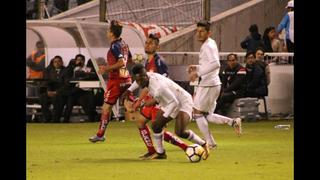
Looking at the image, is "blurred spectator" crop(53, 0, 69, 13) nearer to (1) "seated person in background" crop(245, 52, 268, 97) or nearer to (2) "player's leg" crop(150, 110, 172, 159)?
(1) "seated person in background" crop(245, 52, 268, 97)

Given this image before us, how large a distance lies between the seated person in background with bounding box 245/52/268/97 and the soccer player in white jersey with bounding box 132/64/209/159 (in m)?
11.0

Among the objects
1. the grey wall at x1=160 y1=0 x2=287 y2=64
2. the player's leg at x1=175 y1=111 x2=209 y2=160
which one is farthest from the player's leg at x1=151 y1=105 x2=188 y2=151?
the grey wall at x1=160 y1=0 x2=287 y2=64

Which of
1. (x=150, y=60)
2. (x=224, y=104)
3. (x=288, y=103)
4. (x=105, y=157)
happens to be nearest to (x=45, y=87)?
(x=224, y=104)

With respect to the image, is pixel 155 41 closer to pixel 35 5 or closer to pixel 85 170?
pixel 85 170

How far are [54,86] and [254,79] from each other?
5.09 metres

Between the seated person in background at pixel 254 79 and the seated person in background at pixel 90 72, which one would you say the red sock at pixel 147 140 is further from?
the seated person in background at pixel 254 79

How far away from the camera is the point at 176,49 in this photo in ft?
107

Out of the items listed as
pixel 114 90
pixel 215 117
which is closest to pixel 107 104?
pixel 114 90

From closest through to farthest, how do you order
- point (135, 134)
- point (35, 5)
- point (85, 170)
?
1. point (85, 170)
2. point (135, 134)
3. point (35, 5)

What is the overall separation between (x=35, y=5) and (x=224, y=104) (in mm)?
10177

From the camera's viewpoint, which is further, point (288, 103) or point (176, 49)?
point (176, 49)

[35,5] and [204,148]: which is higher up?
[35,5]

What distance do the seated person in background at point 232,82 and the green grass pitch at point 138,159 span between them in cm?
265

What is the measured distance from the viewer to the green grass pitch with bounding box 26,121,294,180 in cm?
1377
